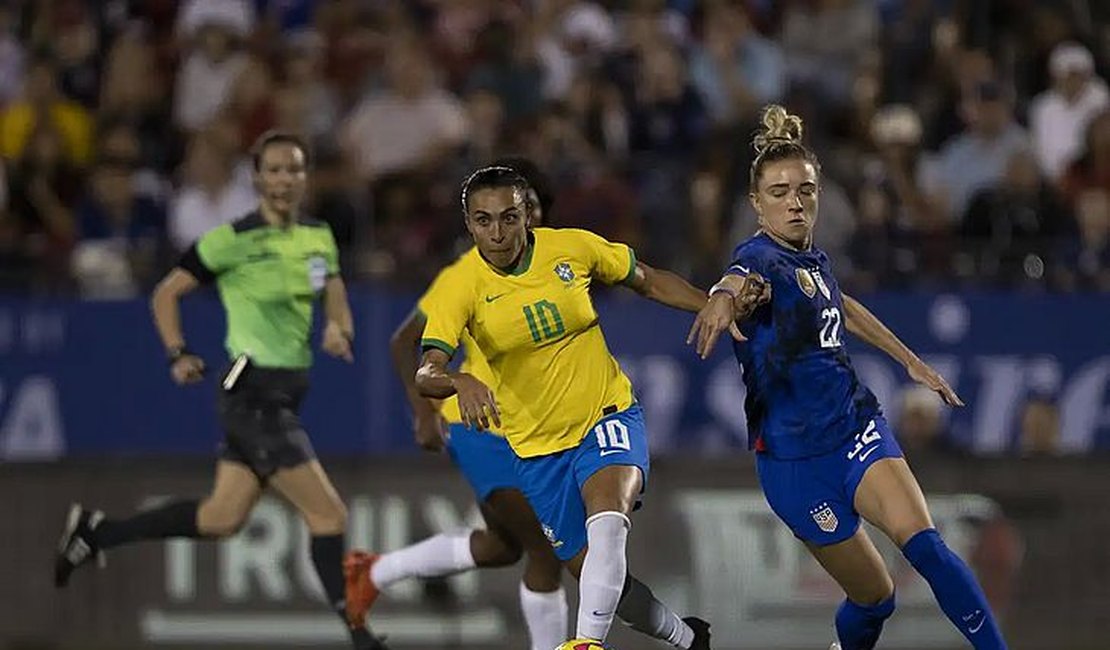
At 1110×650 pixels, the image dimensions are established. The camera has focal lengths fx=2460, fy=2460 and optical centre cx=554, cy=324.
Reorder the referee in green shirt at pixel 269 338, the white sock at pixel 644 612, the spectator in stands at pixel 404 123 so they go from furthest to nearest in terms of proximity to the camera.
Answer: the spectator in stands at pixel 404 123, the referee in green shirt at pixel 269 338, the white sock at pixel 644 612

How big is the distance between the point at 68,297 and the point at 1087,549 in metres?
6.42

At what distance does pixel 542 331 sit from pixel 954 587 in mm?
1817

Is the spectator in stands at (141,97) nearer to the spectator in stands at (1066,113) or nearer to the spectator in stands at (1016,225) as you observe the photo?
the spectator in stands at (1016,225)

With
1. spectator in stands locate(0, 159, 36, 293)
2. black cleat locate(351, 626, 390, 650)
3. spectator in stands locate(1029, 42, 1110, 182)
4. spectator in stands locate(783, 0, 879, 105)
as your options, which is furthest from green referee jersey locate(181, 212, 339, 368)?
spectator in stands locate(1029, 42, 1110, 182)

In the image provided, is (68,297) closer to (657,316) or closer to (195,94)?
(195,94)

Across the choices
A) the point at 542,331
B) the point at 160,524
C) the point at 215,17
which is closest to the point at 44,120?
the point at 215,17

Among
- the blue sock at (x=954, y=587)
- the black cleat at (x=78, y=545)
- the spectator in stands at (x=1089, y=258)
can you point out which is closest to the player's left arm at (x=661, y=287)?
the blue sock at (x=954, y=587)

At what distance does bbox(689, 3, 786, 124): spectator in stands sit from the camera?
16375 millimetres

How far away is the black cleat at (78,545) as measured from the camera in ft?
38.8

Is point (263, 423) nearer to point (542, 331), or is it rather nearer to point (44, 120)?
point (542, 331)

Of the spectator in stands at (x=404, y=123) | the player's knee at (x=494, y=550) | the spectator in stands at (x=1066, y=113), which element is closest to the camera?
the player's knee at (x=494, y=550)

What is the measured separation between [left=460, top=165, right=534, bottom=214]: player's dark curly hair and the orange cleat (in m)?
2.62

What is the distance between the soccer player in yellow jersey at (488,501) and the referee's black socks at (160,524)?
974 millimetres

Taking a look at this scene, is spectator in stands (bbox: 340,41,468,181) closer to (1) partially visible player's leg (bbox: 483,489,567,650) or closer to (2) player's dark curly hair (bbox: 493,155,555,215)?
(2) player's dark curly hair (bbox: 493,155,555,215)
